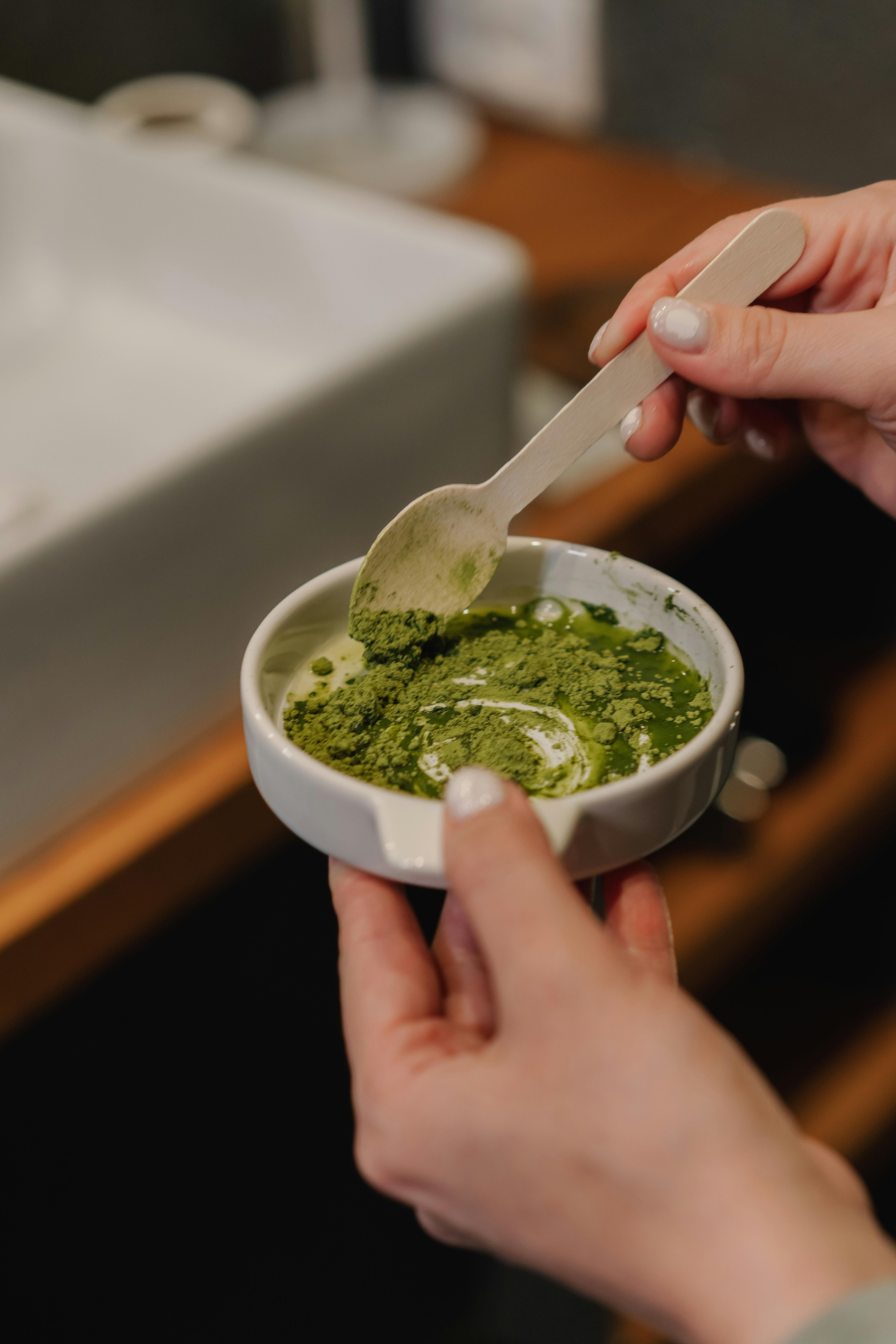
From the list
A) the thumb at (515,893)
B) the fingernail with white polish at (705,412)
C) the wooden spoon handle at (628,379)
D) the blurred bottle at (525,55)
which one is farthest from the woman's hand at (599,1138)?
the blurred bottle at (525,55)

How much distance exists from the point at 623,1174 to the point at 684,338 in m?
0.24

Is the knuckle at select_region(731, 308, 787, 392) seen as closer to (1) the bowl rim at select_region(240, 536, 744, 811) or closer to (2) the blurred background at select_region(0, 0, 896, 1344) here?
(1) the bowl rim at select_region(240, 536, 744, 811)

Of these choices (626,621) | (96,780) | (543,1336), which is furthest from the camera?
(543,1336)

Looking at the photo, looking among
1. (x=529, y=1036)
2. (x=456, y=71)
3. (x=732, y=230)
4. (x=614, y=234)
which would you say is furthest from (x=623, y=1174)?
(x=456, y=71)

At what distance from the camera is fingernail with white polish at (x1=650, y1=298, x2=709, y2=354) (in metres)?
0.37

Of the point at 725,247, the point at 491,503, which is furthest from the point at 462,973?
the point at 725,247

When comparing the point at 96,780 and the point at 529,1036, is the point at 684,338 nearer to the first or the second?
the point at 529,1036

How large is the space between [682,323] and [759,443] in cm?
16

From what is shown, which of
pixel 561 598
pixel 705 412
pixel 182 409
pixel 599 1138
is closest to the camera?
pixel 599 1138

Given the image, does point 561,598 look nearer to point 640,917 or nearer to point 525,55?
point 640,917

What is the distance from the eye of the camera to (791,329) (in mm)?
387

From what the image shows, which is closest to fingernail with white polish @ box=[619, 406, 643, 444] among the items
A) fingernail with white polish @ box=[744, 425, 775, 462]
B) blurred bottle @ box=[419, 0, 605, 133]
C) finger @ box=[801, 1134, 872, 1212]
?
fingernail with white polish @ box=[744, 425, 775, 462]

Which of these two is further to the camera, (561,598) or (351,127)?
(351,127)

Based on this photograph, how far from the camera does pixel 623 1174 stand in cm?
29
